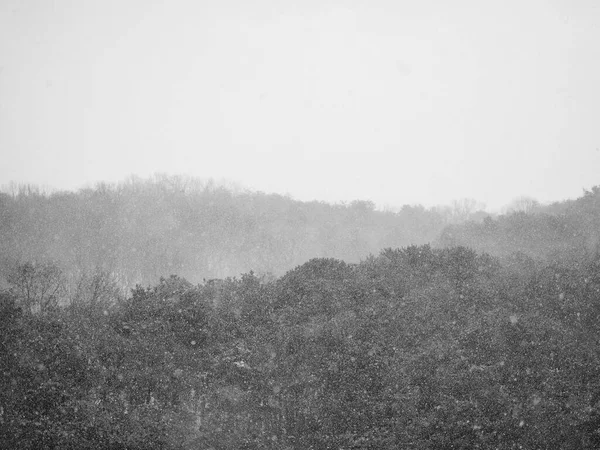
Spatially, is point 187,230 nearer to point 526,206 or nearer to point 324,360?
point 324,360

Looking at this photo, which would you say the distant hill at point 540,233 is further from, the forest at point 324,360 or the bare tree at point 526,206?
the bare tree at point 526,206

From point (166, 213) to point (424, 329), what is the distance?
3553 cm

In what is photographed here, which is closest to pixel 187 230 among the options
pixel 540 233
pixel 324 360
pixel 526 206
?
pixel 540 233

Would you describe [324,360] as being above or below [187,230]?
below

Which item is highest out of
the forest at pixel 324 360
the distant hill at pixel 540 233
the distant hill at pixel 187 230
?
the distant hill at pixel 187 230

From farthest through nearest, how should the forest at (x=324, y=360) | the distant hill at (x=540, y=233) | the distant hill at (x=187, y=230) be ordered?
the distant hill at (x=187, y=230) → the distant hill at (x=540, y=233) → the forest at (x=324, y=360)

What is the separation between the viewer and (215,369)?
916cm

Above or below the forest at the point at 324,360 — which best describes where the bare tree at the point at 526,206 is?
above

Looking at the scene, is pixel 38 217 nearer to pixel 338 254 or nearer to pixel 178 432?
pixel 338 254

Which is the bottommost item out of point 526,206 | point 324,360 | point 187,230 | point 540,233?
point 324,360

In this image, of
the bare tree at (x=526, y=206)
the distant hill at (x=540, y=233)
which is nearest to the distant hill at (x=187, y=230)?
the bare tree at (x=526, y=206)

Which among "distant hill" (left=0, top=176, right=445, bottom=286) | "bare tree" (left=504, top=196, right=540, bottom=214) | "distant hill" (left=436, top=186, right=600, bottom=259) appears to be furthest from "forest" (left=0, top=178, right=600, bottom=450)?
"bare tree" (left=504, top=196, right=540, bottom=214)

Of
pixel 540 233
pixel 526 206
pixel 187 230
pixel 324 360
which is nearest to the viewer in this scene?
pixel 324 360

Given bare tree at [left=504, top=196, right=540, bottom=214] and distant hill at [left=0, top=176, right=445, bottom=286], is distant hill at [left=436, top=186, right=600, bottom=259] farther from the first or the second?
distant hill at [left=0, top=176, right=445, bottom=286]
